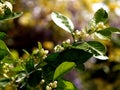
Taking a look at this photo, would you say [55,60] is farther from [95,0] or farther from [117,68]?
[95,0]

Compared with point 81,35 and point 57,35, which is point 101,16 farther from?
point 57,35

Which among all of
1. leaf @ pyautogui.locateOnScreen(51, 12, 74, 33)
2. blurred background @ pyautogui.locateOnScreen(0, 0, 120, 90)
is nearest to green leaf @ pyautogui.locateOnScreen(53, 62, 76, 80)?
leaf @ pyautogui.locateOnScreen(51, 12, 74, 33)

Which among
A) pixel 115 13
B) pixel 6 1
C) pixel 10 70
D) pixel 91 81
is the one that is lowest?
pixel 91 81

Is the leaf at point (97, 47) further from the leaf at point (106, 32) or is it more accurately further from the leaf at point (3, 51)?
the leaf at point (3, 51)

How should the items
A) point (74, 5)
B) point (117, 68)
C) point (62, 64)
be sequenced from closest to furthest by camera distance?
point (62, 64), point (117, 68), point (74, 5)

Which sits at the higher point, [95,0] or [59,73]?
[59,73]

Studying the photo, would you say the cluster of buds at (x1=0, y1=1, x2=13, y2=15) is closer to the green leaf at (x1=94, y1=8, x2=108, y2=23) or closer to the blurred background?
the green leaf at (x1=94, y1=8, x2=108, y2=23)

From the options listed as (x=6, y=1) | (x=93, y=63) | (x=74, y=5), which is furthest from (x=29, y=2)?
(x=6, y=1)
